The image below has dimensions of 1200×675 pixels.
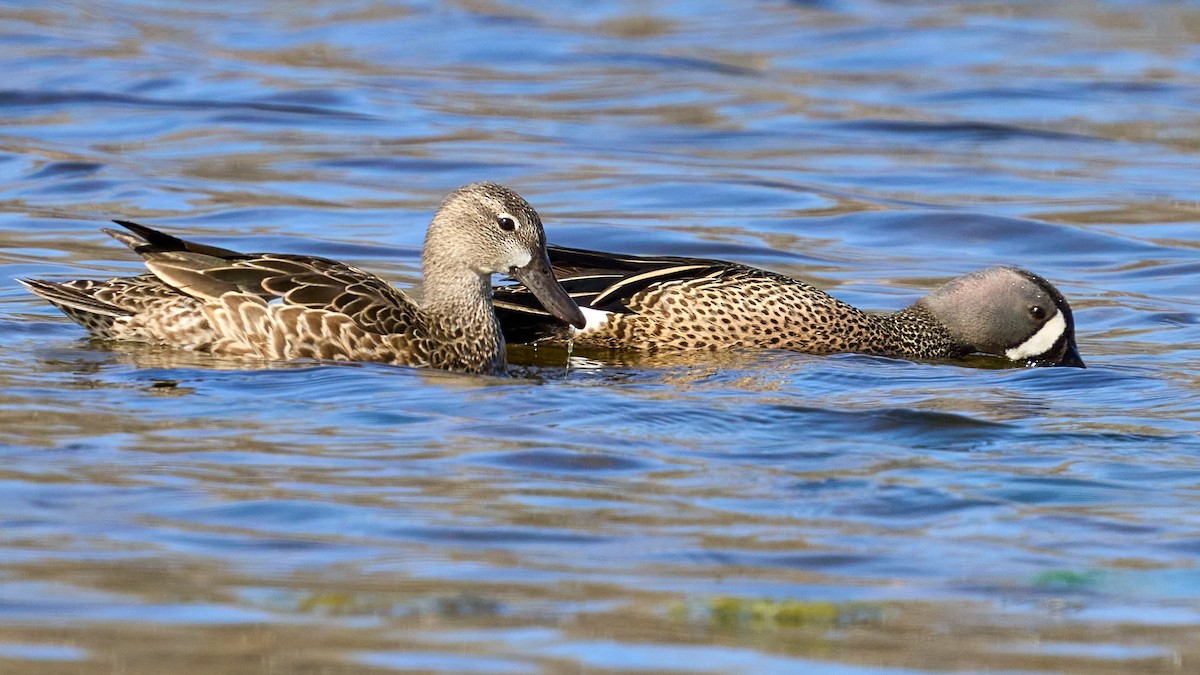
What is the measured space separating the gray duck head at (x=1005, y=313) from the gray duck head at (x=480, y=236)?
2447 millimetres

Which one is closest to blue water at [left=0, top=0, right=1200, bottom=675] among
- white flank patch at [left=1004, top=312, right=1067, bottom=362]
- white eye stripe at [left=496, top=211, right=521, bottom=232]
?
white flank patch at [left=1004, top=312, right=1067, bottom=362]

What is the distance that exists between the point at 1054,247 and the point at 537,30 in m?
9.97

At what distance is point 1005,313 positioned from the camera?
33.5ft

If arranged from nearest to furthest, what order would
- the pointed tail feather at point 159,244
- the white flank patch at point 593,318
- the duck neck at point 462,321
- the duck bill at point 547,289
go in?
the pointed tail feather at point 159,244, the duck neck at point 462,321, the duck bill at point 547,289, the white flank patch at point 593,318

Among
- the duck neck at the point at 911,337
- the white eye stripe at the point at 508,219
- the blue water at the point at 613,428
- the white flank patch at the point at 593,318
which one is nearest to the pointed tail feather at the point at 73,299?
the blue water at the point at 613,428

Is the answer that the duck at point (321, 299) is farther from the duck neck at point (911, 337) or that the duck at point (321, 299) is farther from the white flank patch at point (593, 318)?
the duck neck at point (911, 337)

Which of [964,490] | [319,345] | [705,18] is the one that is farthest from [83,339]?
[705,18]

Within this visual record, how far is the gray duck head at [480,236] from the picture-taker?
8.90 meters

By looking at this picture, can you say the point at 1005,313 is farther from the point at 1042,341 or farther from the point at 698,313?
the point at 698,313

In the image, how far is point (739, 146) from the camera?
16938mm

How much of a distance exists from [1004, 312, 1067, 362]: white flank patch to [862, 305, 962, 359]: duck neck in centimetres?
30

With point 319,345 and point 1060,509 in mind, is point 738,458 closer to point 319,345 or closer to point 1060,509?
point 1060,509

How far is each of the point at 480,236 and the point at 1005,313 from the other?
2.90 metres

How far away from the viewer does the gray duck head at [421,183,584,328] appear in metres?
8.90
